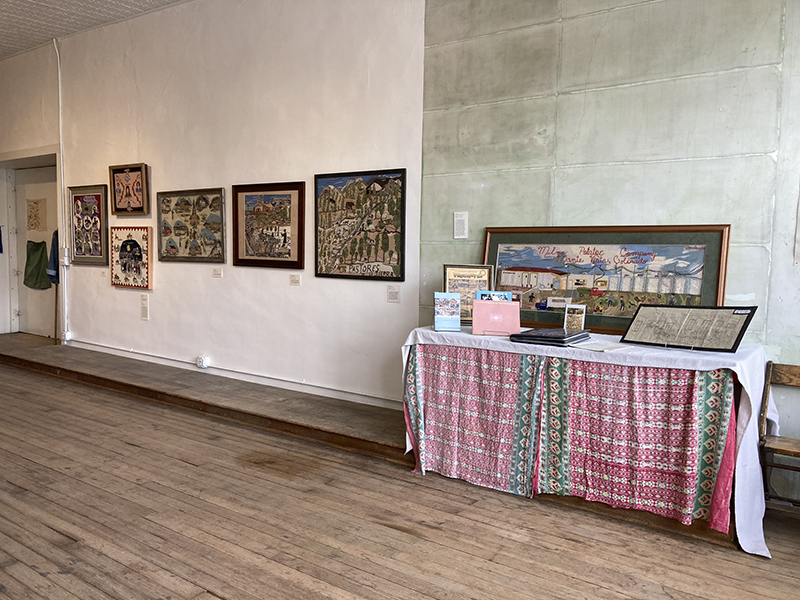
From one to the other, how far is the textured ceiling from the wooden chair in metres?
6.60

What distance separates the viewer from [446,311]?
3.82 metres

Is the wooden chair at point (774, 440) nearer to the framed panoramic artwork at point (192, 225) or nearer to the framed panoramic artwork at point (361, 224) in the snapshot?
the framed panoramic artwork at point (361, 224)

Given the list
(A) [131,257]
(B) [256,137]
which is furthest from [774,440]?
(A) [131,257]

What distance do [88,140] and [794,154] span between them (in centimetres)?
760

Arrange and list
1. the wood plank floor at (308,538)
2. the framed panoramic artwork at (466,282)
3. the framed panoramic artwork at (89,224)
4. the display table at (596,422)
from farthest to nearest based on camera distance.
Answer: the framed panoramic artwork at (89,224) → the framed panoramic artwork at (466,282) → the display table at (596,422) → the wood plank floor at (308,538)

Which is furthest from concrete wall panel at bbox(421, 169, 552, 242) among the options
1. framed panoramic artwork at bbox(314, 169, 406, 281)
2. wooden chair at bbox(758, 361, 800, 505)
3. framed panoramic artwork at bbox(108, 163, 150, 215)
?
framed panoramic artwork at bbox(108, 163, 150, 215)

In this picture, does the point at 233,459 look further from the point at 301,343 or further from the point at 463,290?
the point at 463,290

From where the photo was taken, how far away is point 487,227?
436 centimetres

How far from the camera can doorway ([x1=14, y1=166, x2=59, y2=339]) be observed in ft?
27.6

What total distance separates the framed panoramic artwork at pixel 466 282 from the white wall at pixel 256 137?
733mm

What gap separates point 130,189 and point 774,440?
6834 mm

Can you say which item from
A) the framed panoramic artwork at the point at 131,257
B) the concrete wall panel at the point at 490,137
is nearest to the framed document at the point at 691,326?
the concrete wall panel at the point at 490,137

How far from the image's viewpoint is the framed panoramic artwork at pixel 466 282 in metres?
4.01

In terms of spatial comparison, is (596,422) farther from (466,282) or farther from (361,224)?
(361,224)
